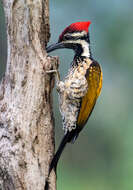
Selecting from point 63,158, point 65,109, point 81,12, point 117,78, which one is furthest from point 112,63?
point 65,109

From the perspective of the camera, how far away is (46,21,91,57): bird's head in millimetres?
4137

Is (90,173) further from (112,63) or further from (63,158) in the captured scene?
(112,63)

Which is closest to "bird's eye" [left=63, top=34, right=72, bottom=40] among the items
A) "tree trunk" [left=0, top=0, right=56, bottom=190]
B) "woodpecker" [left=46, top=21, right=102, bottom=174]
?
"woodpecker" [left=46, top=21, right=102, bottom=174]

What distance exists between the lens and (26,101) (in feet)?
12.8

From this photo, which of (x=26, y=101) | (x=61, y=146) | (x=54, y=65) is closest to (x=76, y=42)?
(x=54, y=65)

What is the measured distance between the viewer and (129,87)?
405 inches

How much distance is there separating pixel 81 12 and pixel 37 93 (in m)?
5.74

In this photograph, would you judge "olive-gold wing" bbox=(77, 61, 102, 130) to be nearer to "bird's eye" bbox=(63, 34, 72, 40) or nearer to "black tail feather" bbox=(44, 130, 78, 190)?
"black tail feather" bbox=(44, 130, 78, 190)

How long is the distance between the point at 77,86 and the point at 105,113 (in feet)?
19.3

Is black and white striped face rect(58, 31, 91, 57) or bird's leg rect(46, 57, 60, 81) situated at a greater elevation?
black and white striped face rect(58, 31, 91, 57)

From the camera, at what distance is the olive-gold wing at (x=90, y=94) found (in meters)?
4.12

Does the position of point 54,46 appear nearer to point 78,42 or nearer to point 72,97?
point 78,42

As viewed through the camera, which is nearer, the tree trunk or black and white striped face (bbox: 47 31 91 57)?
the tree trunk

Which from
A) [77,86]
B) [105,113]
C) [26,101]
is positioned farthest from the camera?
[105,113]
